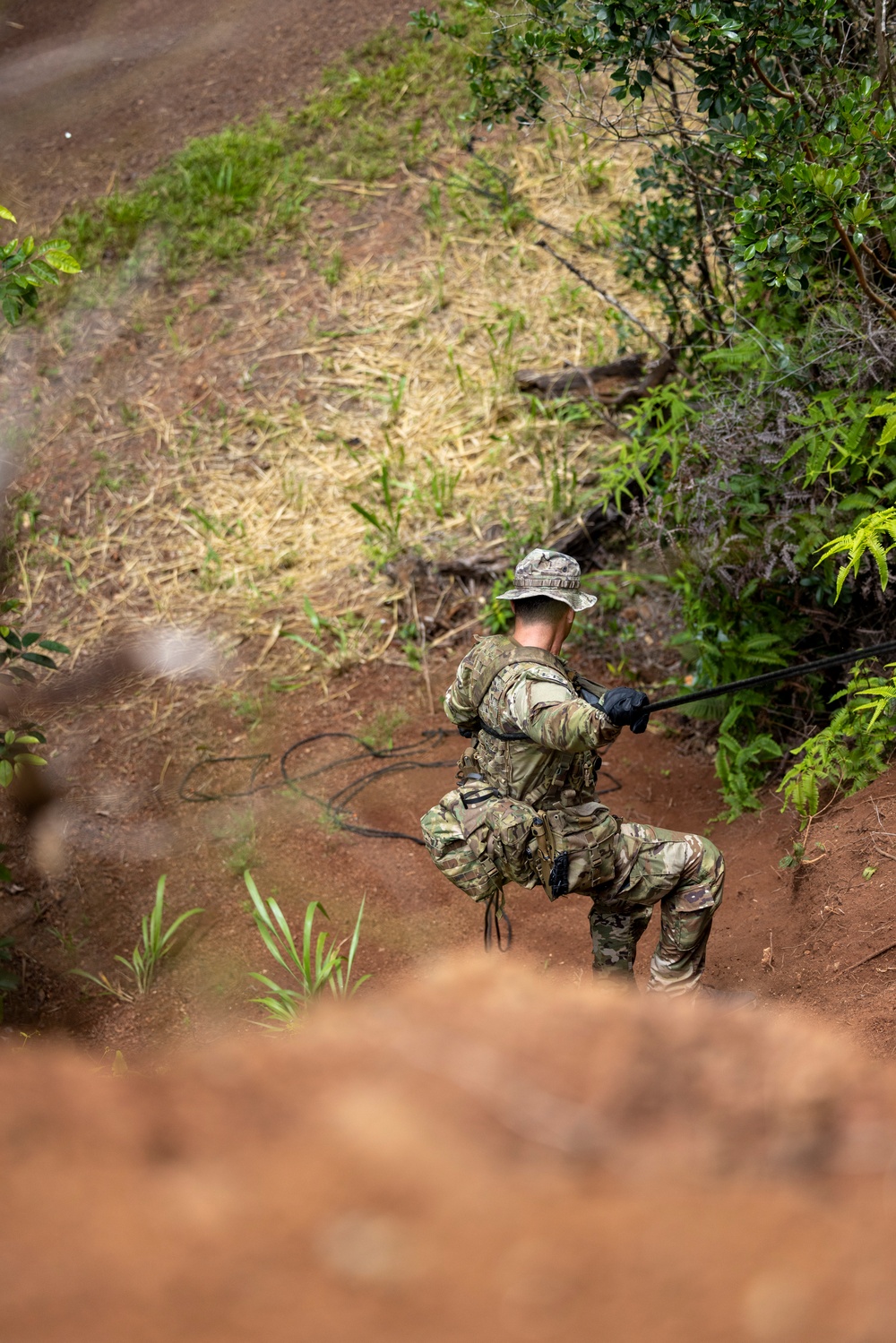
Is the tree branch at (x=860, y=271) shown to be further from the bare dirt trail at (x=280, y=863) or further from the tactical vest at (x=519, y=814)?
the bare dirt trail at (x=280, y=863)

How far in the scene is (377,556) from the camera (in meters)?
7.09

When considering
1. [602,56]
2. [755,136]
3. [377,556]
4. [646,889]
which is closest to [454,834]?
[646,889]

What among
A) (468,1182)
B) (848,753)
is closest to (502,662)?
(848,753)

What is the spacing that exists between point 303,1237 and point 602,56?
4306 millimetres

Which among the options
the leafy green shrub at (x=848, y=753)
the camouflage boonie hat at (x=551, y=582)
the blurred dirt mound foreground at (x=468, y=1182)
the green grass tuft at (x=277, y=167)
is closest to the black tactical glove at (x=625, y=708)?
the camouflage boonie hat at (x=551, y=582)

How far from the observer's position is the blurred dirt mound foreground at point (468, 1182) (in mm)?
1016

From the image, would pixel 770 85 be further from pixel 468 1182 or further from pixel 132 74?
pixel 132 74

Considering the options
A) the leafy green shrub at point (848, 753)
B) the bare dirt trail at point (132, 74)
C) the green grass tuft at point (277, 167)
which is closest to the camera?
the leafy green shrub at point (848, 753)

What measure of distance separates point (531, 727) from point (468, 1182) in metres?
2.30

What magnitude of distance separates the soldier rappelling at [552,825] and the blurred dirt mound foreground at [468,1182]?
2112 millimetres

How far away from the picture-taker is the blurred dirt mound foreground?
3.33 feet

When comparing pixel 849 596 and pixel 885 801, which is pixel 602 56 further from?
pixel 885 801

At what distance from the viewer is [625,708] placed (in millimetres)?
3344

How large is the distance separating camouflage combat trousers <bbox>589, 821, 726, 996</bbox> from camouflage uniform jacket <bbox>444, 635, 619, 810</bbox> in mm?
264
